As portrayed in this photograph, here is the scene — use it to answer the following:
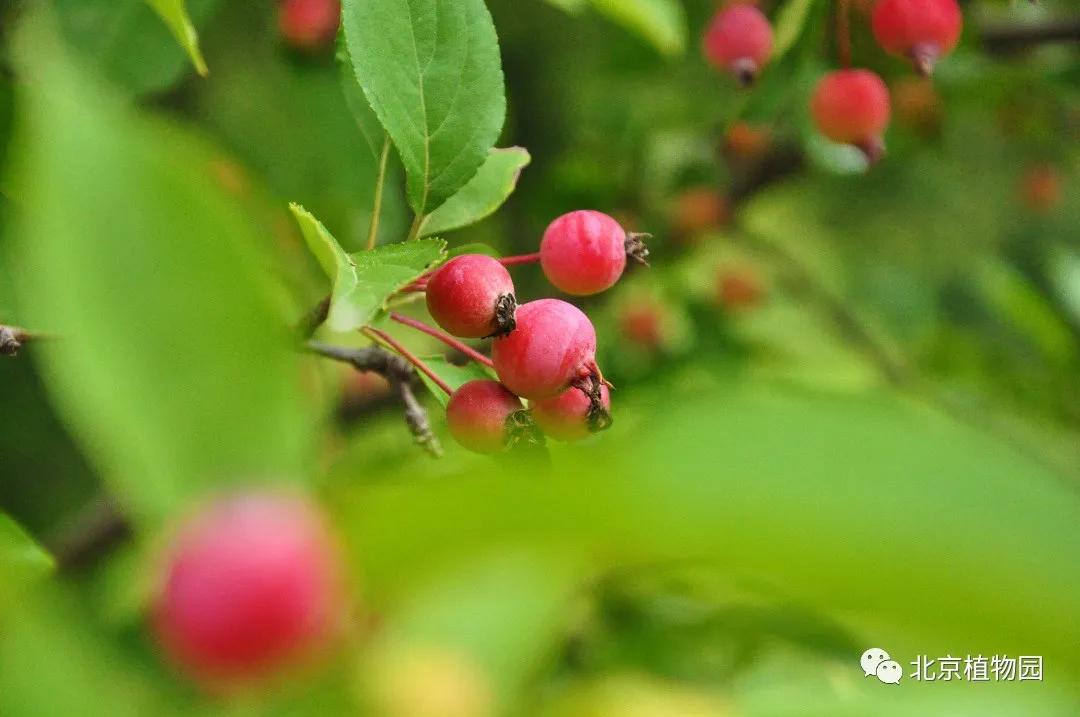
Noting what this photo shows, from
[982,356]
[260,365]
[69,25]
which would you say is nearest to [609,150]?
Answer: [982,356]

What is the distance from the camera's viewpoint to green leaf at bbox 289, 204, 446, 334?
34cm

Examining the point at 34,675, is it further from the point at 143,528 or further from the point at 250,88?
the point at 250,88

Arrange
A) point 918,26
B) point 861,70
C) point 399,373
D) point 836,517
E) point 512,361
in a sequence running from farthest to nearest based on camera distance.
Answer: point 861,70 < point 918,26 < point 399,373 < point 512,361 < point 836,517

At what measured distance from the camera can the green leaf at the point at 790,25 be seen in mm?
664

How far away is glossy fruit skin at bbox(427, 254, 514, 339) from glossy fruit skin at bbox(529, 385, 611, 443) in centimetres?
6

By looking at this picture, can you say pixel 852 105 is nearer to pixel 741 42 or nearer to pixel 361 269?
pixel 741 42

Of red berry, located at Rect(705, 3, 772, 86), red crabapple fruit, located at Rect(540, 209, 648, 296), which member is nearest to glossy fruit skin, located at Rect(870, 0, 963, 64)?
red berry, located at Rect(705, 3, 772, 86)

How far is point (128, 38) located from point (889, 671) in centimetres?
72

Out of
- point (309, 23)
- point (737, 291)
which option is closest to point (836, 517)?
point (309, 23)

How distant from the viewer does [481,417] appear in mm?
437

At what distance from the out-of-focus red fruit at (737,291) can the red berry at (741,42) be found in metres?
0.91

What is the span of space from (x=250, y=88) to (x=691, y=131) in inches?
54.1

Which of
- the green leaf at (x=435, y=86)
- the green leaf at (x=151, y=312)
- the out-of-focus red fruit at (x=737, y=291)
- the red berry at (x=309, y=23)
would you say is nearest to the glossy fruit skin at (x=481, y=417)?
the green leaf at (x=435, y=86)

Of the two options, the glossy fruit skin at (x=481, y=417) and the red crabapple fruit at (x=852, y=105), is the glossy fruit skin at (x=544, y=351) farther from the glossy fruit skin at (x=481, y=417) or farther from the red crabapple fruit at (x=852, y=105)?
the red crabapple fruit at (x=852, y=105)
